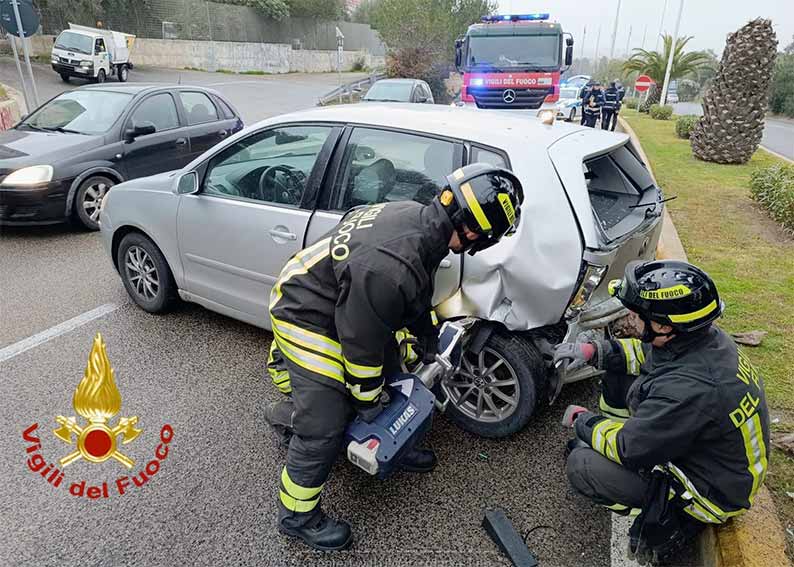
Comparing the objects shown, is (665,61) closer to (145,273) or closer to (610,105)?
(610,105)

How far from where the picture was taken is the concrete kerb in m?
2.11

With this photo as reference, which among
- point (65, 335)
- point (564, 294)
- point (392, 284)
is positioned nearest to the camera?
point (392, 284)

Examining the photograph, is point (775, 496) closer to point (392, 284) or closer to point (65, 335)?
point (392, 284)

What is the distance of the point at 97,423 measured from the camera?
2.96 meters

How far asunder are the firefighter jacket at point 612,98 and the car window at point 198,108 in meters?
11.0

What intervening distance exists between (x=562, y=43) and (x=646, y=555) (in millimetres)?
12406

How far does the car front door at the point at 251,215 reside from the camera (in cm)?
331

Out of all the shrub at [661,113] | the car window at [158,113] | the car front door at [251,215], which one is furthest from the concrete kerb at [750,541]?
the shrub at [661,113]

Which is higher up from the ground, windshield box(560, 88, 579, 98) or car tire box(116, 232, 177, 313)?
windshield box(560, 88, 579, 98)

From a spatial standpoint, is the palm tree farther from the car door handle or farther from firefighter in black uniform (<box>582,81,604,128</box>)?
the car door handle

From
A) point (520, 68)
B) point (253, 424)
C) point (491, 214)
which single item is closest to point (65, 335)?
point (253, 424)

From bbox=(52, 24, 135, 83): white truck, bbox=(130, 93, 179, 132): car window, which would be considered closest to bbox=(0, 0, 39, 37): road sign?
bbox=(130, 93, 179, 132): car window

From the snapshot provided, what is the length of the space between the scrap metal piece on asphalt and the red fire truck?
11.3 meters

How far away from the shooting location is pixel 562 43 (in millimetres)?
12453
